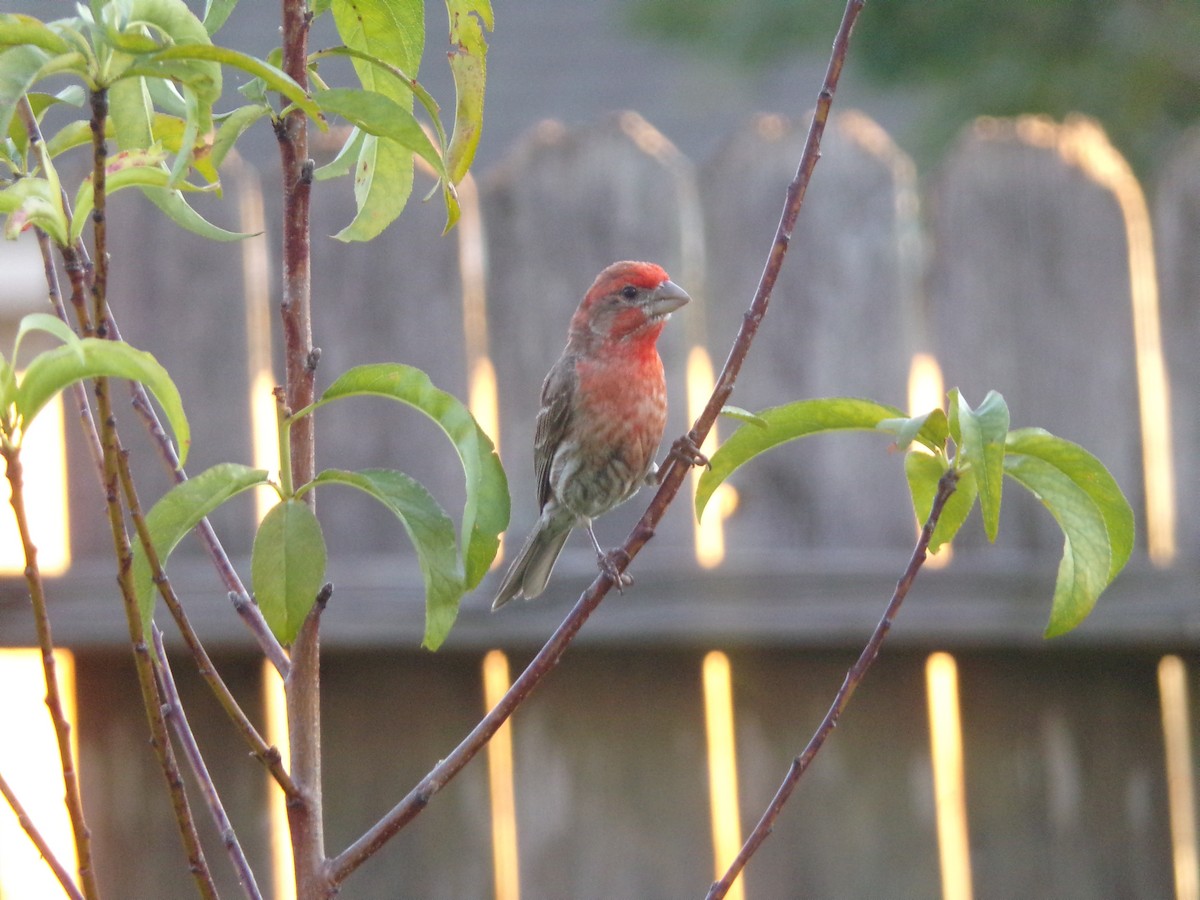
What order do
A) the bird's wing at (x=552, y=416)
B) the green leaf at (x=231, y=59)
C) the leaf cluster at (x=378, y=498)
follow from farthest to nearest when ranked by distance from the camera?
1. the bird's wing at (x=552, y=416)
2. the leaf cluster at (x=378, y=498)
3. the green leaf at (x=231, y=59)

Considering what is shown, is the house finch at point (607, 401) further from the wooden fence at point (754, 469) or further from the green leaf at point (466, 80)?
the green leaf at point (466, 80)

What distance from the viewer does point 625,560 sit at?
1554mm

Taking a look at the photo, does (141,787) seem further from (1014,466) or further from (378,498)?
(1014,466)

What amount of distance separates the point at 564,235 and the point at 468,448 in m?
2.98

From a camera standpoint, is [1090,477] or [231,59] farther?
[1090,477]

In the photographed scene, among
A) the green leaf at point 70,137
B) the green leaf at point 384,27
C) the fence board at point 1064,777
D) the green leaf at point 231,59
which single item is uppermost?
the green leaf at point 384,27

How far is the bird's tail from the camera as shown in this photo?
137 inches

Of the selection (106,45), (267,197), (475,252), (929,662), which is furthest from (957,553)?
(106,45)

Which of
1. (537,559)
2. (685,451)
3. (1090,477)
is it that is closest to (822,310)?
(537,559)

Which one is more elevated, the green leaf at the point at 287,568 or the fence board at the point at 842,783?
the green leaf at the point at 287,568

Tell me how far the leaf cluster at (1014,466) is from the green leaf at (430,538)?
36 cm

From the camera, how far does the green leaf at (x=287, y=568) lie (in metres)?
1.24

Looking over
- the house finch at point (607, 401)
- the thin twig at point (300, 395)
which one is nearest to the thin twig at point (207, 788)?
the thin twig at point (300, 395)

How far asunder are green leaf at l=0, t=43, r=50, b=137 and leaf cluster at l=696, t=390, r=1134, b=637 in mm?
733
